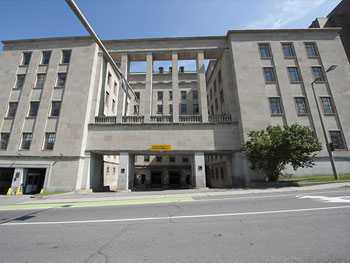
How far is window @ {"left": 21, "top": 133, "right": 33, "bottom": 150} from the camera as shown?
67.0 feet

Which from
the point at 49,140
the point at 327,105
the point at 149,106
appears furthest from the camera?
the point at 327,105

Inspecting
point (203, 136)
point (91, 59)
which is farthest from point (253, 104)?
point (91, 59)

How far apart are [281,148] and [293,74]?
13.0 metres

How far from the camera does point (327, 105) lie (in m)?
21.5

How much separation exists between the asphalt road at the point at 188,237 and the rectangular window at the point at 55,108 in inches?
705

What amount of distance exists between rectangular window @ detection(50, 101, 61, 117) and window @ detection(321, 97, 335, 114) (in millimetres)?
33951

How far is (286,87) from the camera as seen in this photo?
71.1 feet

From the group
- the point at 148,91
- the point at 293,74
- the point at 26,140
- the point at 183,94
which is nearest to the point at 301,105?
the point at 293,74

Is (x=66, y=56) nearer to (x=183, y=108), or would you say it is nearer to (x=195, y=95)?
(x=183, y=108)

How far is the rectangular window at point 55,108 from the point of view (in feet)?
70.4

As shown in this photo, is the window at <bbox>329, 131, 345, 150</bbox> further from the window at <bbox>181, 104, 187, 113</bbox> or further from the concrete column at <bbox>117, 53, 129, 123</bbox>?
the window at <bbox>181, 104, 187, 113</bbox>

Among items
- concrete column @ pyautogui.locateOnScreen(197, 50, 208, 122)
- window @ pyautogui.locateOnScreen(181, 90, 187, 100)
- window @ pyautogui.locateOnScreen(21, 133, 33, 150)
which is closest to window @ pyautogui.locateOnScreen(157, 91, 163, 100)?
window @ pyautogui.locateOnScreen(181, 90, 187, 100)

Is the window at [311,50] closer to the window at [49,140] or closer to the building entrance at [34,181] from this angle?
the window at [49,140]

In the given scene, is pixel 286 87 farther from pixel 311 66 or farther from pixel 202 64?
pixel 202 64
